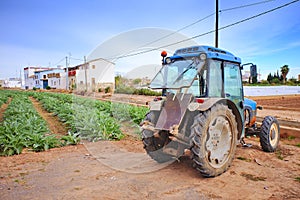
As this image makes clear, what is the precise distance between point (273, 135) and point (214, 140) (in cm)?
270

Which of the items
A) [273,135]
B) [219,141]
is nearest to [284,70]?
[273,135]

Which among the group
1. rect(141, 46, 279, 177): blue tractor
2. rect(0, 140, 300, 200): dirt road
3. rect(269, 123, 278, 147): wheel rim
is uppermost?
rect(141, 46, 279, 177): blue tractor

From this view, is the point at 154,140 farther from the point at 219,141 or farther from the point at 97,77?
the point at 97,77

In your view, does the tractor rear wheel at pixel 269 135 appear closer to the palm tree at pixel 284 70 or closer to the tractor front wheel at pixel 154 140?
the tractor front wheel at pixel 154 140

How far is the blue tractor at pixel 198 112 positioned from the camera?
3633 millimetres

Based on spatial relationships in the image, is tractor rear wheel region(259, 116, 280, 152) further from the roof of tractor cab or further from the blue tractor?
the roof of tractor cab

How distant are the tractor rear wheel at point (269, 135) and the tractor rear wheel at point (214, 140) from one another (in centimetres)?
153

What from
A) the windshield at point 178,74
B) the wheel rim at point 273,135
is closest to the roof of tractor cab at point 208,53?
the windshield at point 178,74

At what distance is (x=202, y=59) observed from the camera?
3.93 m

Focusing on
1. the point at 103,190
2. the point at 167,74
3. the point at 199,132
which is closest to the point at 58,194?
the point at 103,190

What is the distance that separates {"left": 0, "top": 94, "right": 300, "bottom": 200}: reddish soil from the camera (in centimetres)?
329

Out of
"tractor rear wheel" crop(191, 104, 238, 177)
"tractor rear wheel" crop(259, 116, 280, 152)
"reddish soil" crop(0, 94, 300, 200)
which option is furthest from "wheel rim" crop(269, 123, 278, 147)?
"tractor rear wheel" crop(191, 104, 238, 177)

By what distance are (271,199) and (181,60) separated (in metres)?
2.97

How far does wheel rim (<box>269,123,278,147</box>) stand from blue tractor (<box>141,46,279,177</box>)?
136 centimetres
